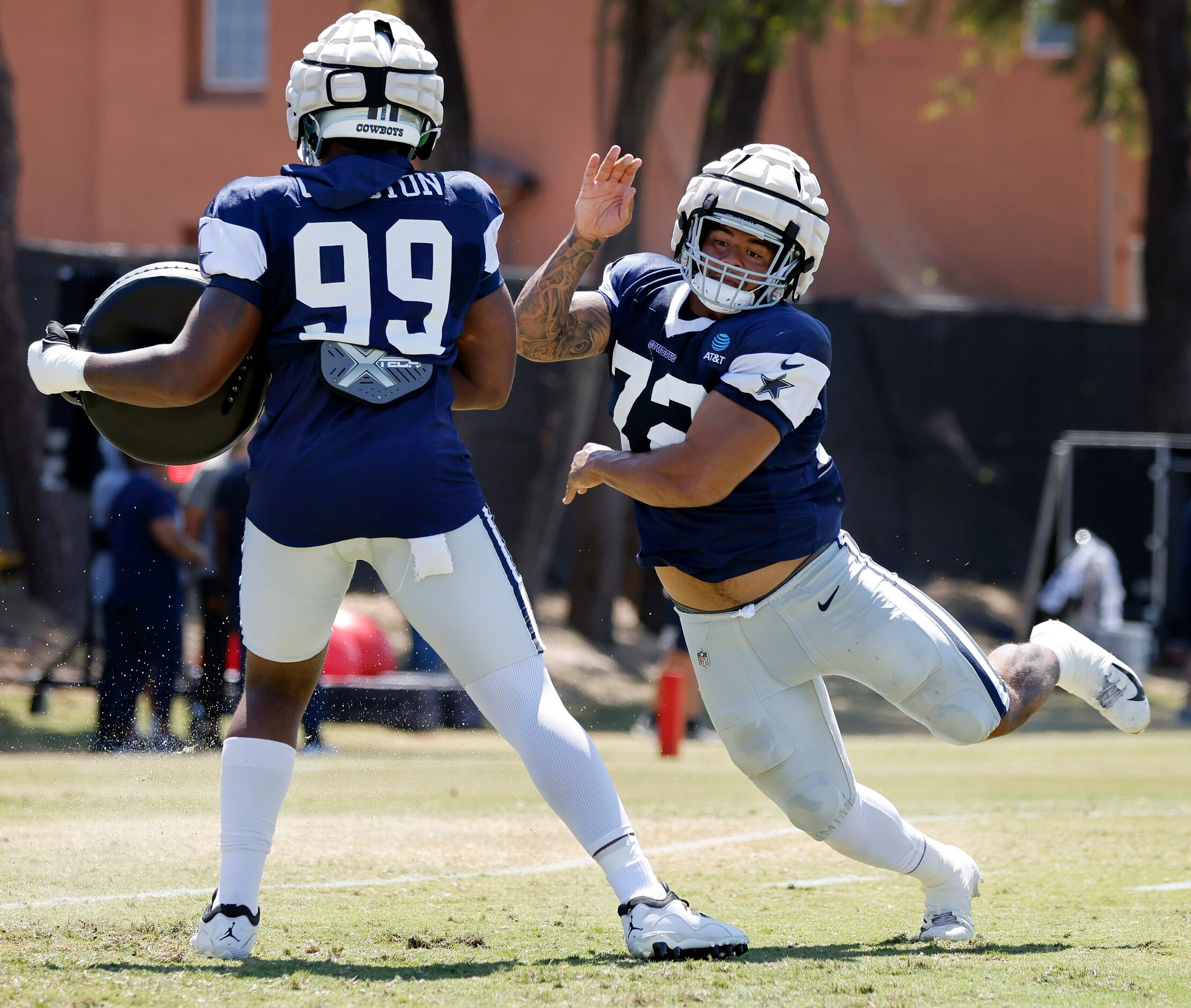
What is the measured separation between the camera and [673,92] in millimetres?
22078

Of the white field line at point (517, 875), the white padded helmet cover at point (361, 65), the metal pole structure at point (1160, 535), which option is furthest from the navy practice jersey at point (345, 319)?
the metal pole structure at point (1160, 535)

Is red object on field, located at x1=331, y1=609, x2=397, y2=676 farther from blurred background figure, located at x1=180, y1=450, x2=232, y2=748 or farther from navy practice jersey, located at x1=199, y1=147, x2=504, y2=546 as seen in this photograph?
navy practice jersey, located at x1=199, y1=147, x2=504, y2=546

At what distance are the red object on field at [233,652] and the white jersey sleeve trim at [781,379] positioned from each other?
7134 mm

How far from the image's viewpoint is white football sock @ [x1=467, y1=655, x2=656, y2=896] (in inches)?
145

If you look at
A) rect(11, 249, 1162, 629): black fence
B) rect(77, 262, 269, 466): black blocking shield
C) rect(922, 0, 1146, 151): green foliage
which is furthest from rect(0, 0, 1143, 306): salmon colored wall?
rect(77, 262, 269, 466): black blocking shield

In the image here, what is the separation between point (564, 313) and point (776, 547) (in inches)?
32.9

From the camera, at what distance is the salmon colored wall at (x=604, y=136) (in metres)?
22.2

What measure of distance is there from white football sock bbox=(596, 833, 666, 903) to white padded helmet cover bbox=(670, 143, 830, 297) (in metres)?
1.39

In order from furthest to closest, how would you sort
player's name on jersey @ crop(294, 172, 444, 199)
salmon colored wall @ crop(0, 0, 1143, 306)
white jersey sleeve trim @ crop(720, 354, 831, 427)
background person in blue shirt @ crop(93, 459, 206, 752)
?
1. salmon colored wall @ crop(0, 0, 1143, 306)
2. background person in blue shirt @ crop(93, 459, 206, 752)
3. white jersey sleeve trim @ crop(720, 354, 831, 427)
4. player's name on jersey @ crop(294, 172, 444, 199)

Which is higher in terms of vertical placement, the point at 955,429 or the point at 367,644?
the point at 955,429

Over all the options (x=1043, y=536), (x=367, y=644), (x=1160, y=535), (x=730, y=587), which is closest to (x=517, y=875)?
(x=730, y=587)

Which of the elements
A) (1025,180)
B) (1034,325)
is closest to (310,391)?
(1034,325)

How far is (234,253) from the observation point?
3.59 m

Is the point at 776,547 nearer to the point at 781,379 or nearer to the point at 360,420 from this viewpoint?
the point at 781,379
